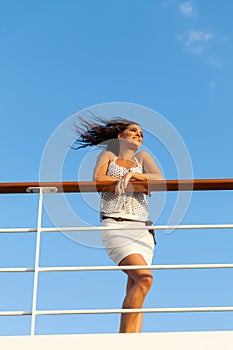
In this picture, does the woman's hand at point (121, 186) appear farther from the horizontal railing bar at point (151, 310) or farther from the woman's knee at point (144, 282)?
the horizontal railing bar at point (151, 310)

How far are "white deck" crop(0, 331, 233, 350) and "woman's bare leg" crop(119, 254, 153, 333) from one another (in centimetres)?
22

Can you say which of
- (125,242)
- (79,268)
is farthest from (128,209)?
(79,268)

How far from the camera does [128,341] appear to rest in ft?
8.92

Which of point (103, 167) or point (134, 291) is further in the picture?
point (103, 167)

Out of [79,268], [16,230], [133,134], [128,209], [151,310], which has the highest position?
[133,134]

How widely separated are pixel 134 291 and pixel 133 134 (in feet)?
2.53

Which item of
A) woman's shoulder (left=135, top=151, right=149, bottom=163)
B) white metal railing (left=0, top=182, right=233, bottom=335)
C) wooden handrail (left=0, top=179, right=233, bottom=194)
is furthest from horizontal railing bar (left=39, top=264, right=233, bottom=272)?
woman's shoulder (left=135, top=151, right=149, bottom=163)

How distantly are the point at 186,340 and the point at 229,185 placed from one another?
0.70 meters

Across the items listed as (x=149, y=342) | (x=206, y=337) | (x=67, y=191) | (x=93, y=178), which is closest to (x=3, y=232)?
(x=67, y=191)

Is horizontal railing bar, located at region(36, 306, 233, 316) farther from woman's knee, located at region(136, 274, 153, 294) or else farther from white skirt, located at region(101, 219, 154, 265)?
white skirt, located at region(101, 219, 154, 265)

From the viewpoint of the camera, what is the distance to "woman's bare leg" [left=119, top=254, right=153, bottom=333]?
2947 mm

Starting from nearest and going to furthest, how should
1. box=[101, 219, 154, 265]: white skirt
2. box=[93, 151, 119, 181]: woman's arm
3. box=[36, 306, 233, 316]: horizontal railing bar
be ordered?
box=[36, 306, 233, 316]: horizontal railing bar, box=[101, 219, 154, 265]: white skirt, box=[93, 151, 119, 181]: woman's arm

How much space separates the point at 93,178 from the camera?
319 cm

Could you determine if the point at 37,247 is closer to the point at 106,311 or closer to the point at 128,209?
the point at 106,311
